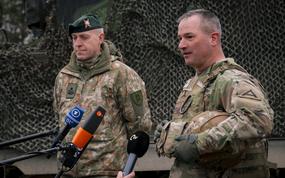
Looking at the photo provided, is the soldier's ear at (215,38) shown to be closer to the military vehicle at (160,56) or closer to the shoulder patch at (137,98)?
the shoulder patch at (137,98)

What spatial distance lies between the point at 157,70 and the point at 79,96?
1.44m

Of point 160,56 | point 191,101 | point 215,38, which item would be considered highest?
point 215,38

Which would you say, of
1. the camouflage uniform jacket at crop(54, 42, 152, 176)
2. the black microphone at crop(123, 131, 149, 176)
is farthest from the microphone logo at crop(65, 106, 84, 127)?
the camouflage uniform jacket at crop(54, 42, 152, 176)

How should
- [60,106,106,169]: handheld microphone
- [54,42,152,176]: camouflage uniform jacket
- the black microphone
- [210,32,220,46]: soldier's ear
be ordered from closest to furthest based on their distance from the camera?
the black microphone → [60,106,106,169]: handheld microphone → [210,32,220,46]: soldier's ear → [54,42,152,176]: camouflage uniform jacket

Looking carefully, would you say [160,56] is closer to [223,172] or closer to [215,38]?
[215,38]

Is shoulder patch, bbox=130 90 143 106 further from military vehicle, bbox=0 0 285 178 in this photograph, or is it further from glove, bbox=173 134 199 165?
glove, bbox=173 134 199 165

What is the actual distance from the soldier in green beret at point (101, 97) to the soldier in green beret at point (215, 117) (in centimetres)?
111

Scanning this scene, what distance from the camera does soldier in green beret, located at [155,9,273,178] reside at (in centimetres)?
288

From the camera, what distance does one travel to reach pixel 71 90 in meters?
4.40

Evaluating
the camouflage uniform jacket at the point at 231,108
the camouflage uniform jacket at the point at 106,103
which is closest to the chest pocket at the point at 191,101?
the camouflage uniform jacket at the point at 231,108

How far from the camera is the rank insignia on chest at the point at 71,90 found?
4.39 meters

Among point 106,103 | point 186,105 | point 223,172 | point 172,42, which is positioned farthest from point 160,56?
point 223,172

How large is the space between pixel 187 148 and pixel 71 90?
5.34 feet

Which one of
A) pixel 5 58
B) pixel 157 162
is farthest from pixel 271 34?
pixel 5 58
